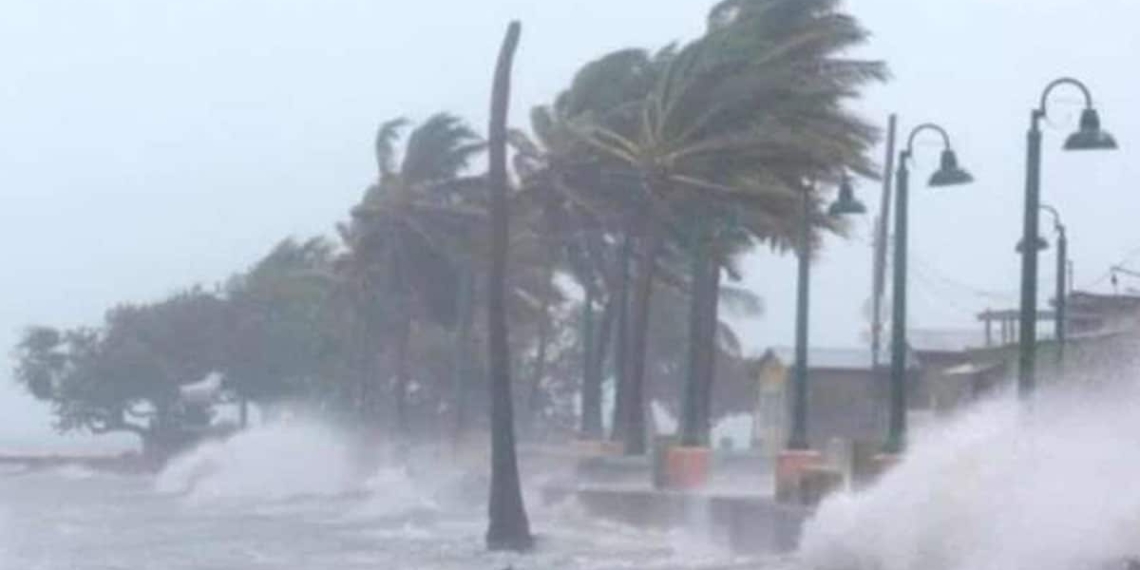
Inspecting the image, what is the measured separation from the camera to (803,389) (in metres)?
43.7

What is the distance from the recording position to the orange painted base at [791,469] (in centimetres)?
4150

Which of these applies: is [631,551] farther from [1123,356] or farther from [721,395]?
[721,395]

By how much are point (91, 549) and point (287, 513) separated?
64.8ft

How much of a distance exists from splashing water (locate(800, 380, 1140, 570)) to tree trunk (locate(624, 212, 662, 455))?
22543 mm

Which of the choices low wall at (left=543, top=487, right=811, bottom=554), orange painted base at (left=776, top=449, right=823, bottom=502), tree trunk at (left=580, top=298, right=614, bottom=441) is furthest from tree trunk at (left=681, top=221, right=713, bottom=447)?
tree trunk at (left=580, top=298, right=614, bottom=441)

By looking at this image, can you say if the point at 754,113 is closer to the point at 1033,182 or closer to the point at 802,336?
the point at 802,336

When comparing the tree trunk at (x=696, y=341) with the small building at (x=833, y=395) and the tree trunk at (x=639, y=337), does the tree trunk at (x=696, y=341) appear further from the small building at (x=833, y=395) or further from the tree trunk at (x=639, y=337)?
the small building at (x=833, y=395)

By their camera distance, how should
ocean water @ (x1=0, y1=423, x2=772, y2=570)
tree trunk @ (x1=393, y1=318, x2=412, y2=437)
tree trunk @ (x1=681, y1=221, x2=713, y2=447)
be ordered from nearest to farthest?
ocean water @ (x1=0, y1=423, x2=772, y2=570) → tree trunk @ (x1=681, y1=221, x2=713, y2=447) → tree trunk @ (x1=393, y1=318, x2=412, y2=437)

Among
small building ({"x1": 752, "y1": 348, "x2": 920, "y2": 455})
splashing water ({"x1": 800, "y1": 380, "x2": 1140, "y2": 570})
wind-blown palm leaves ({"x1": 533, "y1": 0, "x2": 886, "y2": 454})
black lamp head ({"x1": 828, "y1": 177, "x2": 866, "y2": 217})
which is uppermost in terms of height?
wind-blown palm leaves ({"x1": 533, "y1": 0, "x2": 886, "y2": 454})

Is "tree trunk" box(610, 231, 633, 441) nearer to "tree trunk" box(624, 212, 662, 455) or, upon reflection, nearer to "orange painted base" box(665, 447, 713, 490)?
"tree trunk" box(624, 212, 662, 455)

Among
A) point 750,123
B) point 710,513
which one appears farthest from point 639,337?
point 710,513

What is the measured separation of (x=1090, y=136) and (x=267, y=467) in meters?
61.9

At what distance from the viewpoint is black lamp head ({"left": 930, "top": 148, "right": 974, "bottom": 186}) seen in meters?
33.4

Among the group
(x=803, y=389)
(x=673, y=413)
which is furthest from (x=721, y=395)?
(x=803, y=389)
